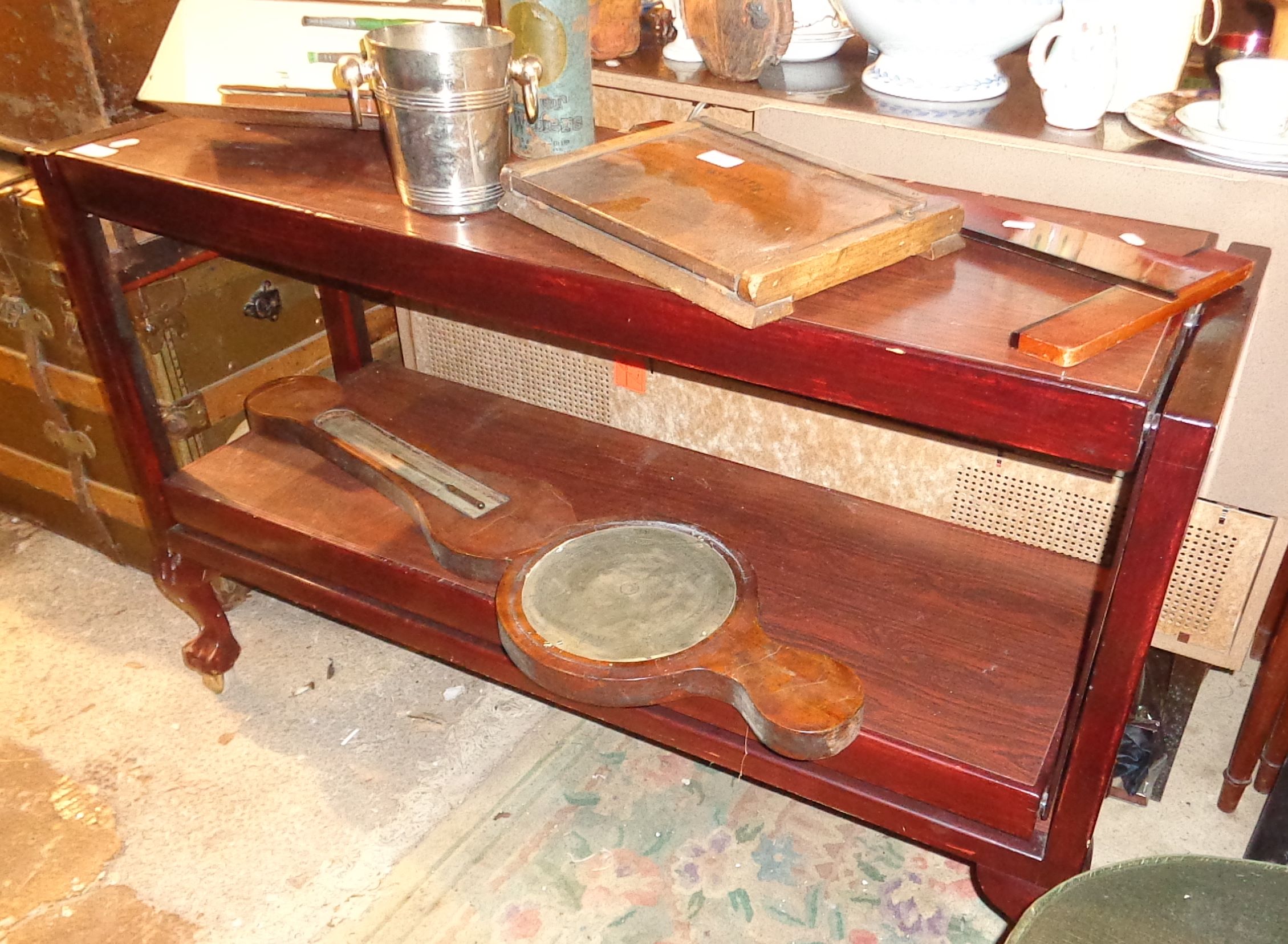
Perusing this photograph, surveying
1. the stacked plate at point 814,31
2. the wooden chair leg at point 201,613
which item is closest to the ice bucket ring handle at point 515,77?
the stacked plate at point 814,31

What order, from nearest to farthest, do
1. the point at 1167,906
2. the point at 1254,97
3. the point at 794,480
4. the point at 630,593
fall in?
the point at 1167,906 → the point at 1254,97 → the point at 630,593 → the point at 794,480

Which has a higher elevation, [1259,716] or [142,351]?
[142,351]

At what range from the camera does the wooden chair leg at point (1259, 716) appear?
1402mm

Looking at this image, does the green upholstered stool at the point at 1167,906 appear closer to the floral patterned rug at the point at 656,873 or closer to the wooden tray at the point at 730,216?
the floral patterned rug at the point at 656,873

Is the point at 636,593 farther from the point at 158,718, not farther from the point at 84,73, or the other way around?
the point at 84,73

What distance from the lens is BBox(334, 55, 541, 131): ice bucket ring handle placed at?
3.69ft

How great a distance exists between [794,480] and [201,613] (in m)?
0.98

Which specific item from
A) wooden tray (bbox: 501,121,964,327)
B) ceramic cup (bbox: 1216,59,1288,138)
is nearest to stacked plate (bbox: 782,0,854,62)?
wooden tray (bbox: 501,121,964,327)

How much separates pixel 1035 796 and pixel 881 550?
0.42 metres

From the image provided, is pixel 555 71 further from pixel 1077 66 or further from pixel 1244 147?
pixel 1244 147

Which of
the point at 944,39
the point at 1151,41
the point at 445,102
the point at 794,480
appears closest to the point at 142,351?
the point at 445,102

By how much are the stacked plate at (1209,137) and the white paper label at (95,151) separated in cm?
124

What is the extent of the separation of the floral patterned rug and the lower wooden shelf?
1.05 ft

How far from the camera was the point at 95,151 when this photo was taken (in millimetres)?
1323
